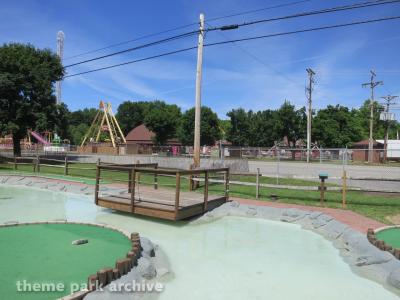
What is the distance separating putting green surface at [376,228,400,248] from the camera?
795cm

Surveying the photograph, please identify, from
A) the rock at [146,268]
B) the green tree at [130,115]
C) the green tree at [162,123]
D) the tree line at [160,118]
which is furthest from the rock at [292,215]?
the green tree at [130,115]

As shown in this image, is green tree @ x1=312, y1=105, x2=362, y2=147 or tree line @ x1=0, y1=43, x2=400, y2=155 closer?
tree line @ x1=0, y1=43, x2=400, y2=155

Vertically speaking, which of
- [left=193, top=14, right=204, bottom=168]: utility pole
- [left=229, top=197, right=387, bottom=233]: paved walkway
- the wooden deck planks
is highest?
[left=193, top=14, right=204, bottom=168]: utility pole

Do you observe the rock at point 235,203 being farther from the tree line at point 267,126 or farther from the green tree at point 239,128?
the green tree at point 239,128

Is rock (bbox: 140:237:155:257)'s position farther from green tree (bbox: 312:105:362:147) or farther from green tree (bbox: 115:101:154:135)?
green tree (bbox: 115:101:154:135)

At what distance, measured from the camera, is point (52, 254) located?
21.5ft

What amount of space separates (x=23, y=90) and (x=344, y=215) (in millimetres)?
30217

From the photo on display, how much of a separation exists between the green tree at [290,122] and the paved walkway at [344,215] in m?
40.0

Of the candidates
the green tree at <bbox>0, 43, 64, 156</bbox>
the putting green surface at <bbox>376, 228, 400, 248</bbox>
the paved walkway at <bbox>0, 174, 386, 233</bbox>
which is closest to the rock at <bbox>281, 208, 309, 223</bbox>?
the paved walkway at <bbox>0, 174, 386, 233</bbox>

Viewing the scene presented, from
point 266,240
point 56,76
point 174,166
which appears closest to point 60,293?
point 266,240

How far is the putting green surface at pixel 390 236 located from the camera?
795 cm

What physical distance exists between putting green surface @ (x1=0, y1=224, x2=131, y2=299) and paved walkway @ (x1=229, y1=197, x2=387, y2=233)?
18.5 ft

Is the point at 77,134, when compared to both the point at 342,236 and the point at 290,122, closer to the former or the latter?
the point at 290,122

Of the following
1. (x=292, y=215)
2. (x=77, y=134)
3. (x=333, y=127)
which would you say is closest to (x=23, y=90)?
(x=292, y=215)
